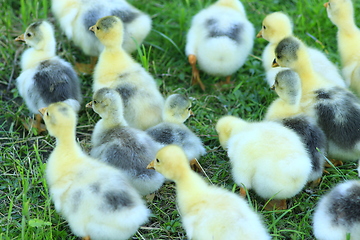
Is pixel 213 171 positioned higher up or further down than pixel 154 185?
further down

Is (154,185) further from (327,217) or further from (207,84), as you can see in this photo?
(207,84)

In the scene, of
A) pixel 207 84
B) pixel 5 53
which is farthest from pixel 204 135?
pixel 5 53

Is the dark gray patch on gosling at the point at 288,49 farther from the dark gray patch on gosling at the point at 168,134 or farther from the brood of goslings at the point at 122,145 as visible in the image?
the brood of goslings at the point at 122,145

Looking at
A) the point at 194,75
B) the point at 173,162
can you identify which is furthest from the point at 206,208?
the point at 194,75

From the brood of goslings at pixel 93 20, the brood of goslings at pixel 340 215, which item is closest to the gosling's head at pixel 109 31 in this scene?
the brood of goslings at pixel 93 20

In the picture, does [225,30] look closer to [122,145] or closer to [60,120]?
[122,145]

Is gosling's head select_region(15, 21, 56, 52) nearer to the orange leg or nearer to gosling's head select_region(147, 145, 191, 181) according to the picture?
the orange leg
